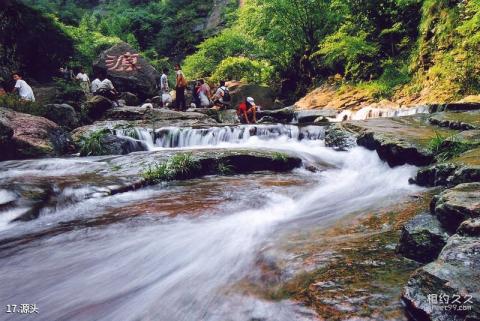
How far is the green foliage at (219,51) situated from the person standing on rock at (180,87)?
833cm

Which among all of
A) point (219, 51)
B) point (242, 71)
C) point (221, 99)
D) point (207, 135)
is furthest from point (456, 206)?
point (219, 51)

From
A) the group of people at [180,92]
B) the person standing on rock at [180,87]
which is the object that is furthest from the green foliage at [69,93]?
the person standing on rock at [180,87]

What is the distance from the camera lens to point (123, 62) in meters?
20.7

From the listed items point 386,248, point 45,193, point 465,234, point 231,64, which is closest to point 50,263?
point 45,193

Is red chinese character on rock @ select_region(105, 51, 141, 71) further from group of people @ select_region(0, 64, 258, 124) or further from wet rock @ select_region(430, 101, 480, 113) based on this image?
wet rock @ select_region(430, 101, 480, 113)

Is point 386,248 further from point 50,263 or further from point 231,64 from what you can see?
point 231,64

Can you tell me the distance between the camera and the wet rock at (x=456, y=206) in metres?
2.75

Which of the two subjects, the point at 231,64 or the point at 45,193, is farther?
the point at 231,64

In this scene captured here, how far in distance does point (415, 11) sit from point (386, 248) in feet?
45.6

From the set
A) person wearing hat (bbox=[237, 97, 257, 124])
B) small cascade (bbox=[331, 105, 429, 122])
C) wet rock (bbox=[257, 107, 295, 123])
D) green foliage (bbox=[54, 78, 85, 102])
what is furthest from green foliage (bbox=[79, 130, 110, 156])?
small cascade (bbox=[331, 105, 429, 122])

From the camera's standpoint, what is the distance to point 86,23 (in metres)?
33.8

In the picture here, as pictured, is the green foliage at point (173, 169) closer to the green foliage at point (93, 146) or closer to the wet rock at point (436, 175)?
the green foliage at point (93, 146)

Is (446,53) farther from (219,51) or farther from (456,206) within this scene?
(219,51)

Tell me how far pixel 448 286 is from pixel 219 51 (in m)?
23.8
